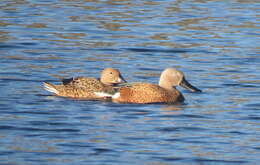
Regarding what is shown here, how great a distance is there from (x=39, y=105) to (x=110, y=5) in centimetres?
1171

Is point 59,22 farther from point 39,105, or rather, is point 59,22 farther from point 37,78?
point 39,105

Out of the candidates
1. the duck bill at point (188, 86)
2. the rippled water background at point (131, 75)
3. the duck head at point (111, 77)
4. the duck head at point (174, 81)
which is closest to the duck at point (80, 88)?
the rippled water background at point (131, 75)

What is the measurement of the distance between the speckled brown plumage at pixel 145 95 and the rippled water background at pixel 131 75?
23 cm

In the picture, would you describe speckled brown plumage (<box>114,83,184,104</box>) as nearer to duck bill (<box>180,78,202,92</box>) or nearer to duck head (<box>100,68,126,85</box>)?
duck bill (<box>180,78,202,92</box>)

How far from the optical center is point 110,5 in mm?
24281

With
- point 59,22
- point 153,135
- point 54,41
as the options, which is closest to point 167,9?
point 59,22

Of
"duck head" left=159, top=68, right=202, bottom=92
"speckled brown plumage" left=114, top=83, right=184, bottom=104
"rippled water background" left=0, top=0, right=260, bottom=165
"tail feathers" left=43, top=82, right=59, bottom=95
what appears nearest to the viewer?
"rippled water background" left=0, top=0, right=260, bottom=165

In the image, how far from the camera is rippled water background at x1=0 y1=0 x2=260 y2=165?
33.5 feet

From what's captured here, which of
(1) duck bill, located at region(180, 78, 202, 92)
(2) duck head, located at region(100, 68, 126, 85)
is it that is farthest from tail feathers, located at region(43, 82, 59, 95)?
(1) duck bill, located at region(180, 78, 202, 92)

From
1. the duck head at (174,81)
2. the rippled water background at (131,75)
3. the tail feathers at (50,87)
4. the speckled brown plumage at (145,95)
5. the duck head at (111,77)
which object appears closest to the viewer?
the rippled water background at (131,75)

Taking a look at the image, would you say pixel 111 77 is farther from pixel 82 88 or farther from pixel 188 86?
pixel 188 86

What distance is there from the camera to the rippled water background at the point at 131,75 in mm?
10211

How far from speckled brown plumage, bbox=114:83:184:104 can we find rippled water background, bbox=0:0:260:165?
0.23 meters

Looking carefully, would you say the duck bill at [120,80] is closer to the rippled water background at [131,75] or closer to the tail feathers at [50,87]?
the rippled water background at [131,75]
